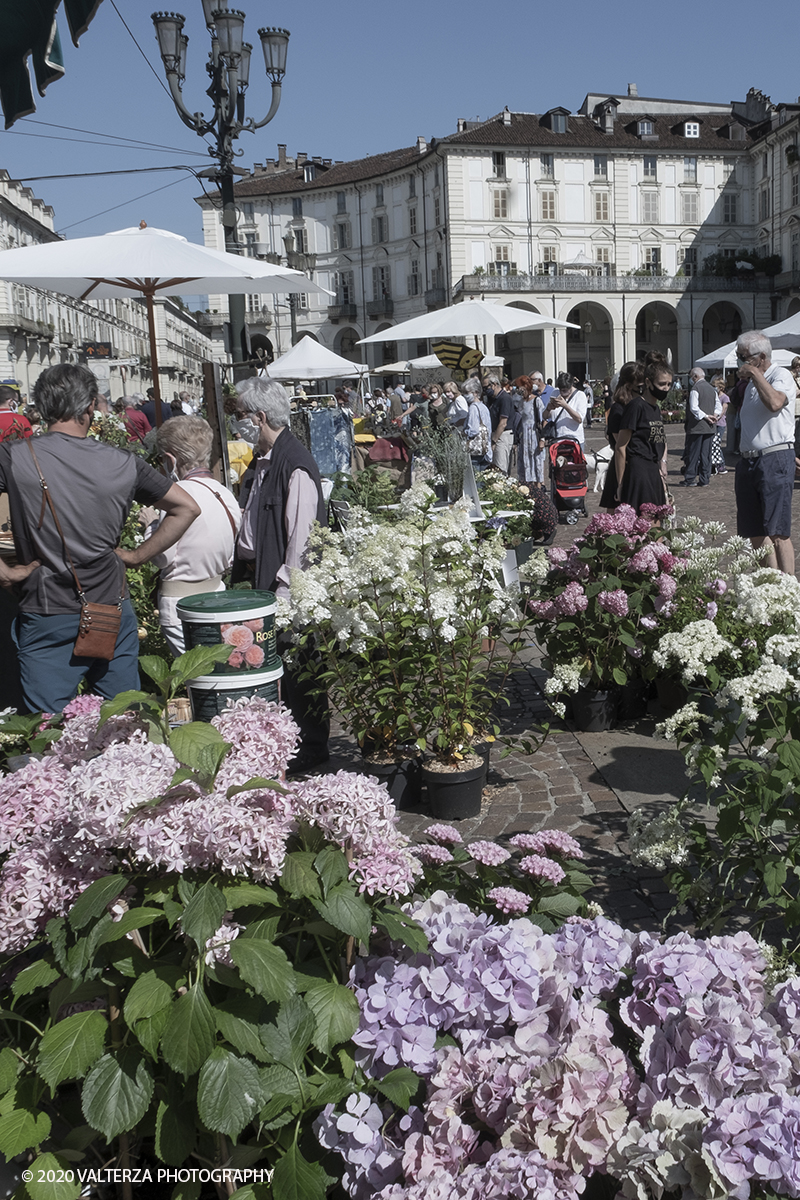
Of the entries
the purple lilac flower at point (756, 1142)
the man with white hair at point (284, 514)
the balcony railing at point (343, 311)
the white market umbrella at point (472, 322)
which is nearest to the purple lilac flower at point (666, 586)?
the man with white hair at point (284, 514)

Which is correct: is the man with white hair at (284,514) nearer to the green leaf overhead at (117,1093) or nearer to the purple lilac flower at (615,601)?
the purple lilac flower at (615,601)

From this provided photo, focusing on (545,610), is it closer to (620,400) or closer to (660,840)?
(660,840)

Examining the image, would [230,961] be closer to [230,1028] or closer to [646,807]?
[230,1028]

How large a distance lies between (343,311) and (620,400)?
2595 inches

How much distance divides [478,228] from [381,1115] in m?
63.2

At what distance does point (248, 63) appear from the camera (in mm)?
9320

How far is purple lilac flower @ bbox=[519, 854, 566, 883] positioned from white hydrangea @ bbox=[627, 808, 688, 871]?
1.96ft

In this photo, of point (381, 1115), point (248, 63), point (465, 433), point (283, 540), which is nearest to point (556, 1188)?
point (381, 1115)

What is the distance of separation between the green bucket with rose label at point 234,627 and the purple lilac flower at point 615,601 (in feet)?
6.25

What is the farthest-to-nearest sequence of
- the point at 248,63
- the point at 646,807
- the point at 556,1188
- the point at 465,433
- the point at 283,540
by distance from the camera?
1. the point at 465,433
2. the point at 248,63
3. the point at 283,540
4. the point at 646,807
5. the point at 556,1188

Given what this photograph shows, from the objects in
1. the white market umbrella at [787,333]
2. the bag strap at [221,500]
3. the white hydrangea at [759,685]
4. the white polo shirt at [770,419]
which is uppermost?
the white market umbrella at [787,333]

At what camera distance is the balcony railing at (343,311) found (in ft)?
230

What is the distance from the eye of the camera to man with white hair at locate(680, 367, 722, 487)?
51.6ft

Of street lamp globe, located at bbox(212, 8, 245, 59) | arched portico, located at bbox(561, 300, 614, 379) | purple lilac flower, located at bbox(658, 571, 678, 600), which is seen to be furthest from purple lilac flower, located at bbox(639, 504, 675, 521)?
arched portico, located at bbox(561, 300, 614, 379)
